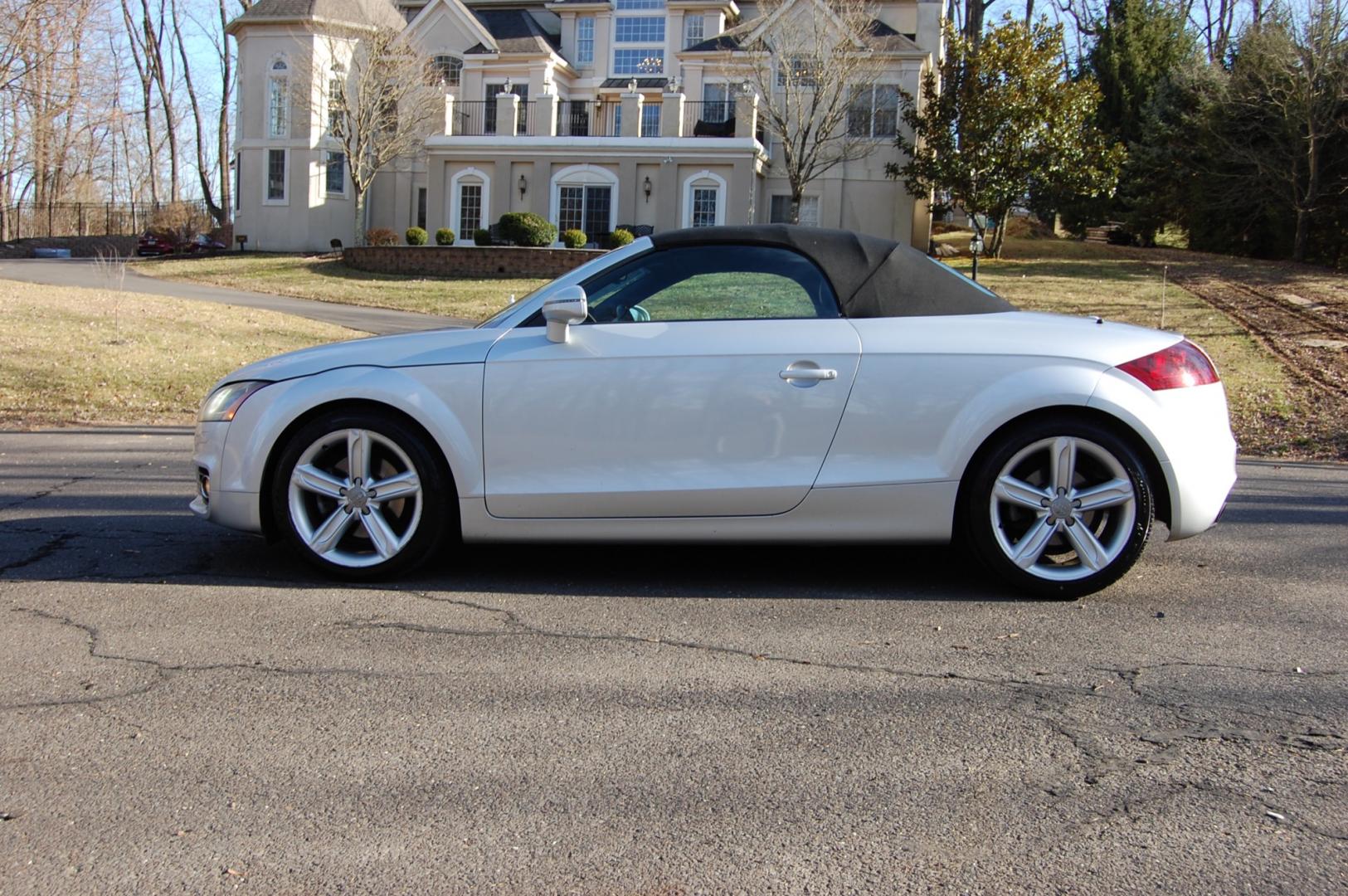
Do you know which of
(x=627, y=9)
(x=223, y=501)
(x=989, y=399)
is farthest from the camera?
(x=627, y=9)

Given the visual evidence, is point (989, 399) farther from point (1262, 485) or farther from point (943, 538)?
point (1262, 485)

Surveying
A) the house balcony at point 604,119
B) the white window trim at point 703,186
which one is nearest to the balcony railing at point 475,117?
the house balcony at point 604,119

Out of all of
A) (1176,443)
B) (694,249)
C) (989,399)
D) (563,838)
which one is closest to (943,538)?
(989,399)

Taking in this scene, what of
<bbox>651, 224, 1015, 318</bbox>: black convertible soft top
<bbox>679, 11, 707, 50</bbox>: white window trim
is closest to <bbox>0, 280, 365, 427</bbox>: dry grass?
<bbox>651, 224, 1015, 318</bbox>: black convertible soft top

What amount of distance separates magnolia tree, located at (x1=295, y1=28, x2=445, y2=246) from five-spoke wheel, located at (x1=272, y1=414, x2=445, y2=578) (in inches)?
1365

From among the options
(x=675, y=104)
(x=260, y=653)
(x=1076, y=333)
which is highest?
(x=675, y=104)

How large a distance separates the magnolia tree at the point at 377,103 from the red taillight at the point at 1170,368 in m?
35.6

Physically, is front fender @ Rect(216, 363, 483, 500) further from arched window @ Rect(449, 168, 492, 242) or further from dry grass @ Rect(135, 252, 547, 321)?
arched window @ Rect(449, 168, 492, 242)

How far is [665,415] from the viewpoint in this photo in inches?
190

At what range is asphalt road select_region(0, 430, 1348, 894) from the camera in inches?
106

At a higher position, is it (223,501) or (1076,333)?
(1076,333)

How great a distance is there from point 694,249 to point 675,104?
32.8m

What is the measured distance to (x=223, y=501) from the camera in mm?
5062

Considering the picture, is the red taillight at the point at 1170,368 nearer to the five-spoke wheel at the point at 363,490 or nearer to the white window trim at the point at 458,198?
the five-spoke wheel at the point at 363,490
